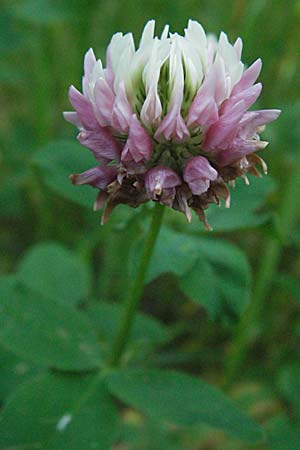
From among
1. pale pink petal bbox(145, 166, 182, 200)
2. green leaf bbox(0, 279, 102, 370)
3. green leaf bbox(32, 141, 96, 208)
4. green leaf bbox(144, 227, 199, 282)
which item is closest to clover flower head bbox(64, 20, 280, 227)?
pale pink petal bbox(145, 166, 182, 200)

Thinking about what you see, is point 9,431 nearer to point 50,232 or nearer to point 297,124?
point 50,232

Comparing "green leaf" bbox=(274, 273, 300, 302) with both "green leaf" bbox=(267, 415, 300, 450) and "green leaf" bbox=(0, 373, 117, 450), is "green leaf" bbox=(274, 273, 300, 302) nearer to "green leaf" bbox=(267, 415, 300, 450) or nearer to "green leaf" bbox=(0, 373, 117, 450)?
"green leaf" bbox=(267, 415, 300, 450)

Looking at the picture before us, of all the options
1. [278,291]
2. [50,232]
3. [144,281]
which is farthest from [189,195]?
[50,232]

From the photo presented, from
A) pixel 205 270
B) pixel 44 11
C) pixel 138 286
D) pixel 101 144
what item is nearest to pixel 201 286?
pixel 205 270

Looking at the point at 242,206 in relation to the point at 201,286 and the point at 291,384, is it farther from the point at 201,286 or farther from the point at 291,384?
the point at 291,384

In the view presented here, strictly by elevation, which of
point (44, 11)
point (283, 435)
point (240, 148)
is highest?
point (240, 148)

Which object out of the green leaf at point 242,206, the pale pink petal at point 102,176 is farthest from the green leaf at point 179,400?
the pale pink petal at point 102,176
